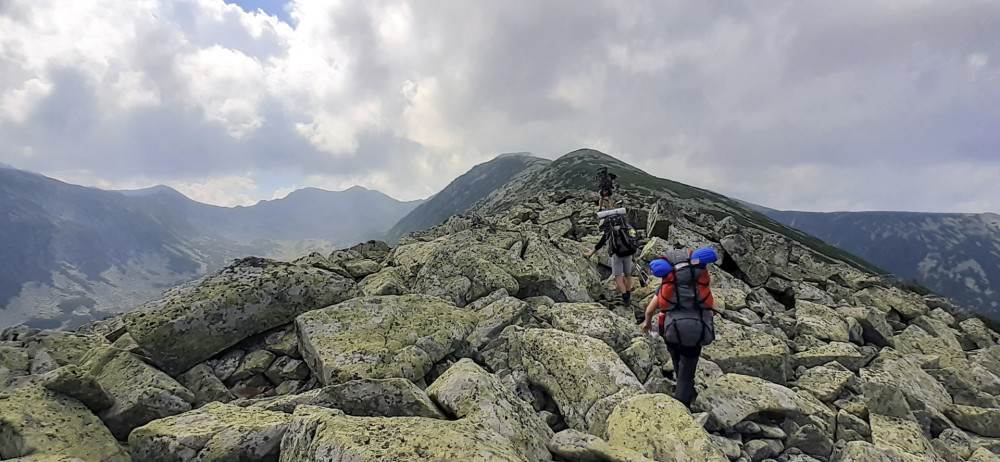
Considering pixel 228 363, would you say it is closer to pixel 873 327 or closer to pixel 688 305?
pixel 688 305

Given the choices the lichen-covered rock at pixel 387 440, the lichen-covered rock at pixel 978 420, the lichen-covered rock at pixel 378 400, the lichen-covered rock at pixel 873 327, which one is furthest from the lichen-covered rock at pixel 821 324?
the lichen-covered rock at pixel 378 400

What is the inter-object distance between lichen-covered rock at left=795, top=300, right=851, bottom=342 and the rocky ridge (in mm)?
91

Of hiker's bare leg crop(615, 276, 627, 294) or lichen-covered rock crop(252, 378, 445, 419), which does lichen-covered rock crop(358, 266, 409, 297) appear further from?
hiker's bare leg crop(615, 276, 627, 294)

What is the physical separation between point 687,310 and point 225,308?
1091cm

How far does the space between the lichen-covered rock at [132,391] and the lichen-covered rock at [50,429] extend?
422 millimetres

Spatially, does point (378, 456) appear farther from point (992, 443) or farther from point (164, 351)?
point (992, 443)

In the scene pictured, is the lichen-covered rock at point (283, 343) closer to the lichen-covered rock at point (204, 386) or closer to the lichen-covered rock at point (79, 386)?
the lichen-covered rock at point (204, 386)

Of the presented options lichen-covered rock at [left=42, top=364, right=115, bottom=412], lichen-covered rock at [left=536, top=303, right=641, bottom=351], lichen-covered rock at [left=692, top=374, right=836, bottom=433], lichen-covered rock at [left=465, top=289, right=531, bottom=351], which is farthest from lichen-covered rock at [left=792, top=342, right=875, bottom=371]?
lichen-covered rock at [left=42, top=364, right=115, bottom=412]

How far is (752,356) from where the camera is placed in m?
11.4

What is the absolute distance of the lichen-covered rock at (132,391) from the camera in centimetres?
788

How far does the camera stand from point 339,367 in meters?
8.98

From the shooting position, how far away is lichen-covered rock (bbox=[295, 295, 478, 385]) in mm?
9180

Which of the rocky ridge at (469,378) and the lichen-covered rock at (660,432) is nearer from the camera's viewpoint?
the rocky ridge at (469,378)

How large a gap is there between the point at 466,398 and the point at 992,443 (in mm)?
13601
